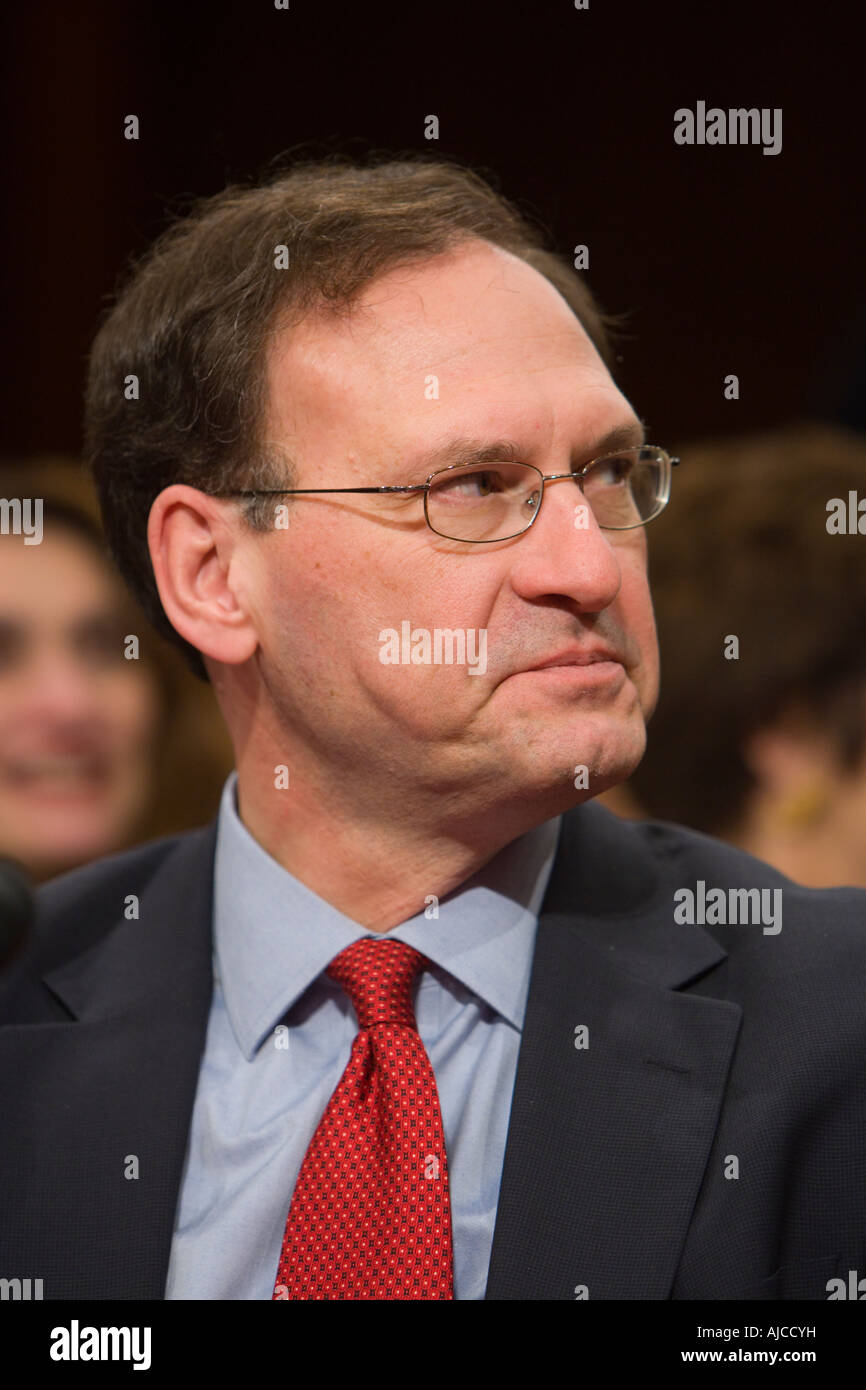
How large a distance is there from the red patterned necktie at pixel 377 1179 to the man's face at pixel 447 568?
27 cm

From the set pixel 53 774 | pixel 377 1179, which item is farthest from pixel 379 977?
pixel 53 774

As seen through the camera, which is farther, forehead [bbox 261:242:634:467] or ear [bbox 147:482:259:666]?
ear [bbox 147:482:259:666]

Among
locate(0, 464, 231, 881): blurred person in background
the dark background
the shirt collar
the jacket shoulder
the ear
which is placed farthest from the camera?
locate(0, 464, 231, 881): blurred person in background

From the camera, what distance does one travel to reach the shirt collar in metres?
1.65

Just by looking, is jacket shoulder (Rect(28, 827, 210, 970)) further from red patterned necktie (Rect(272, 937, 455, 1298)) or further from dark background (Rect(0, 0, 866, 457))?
dark background (Rect(0, 0, 866, 457))

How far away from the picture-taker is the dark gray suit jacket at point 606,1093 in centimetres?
144

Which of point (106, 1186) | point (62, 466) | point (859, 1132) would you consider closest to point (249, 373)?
point (106, 1186)

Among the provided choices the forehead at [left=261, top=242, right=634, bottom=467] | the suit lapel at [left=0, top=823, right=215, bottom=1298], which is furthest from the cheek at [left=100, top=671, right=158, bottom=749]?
the forehead at [left=261, top=242, right=634, bottom=467]

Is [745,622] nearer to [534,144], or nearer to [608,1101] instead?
[534,144]

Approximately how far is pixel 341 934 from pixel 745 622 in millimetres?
1385

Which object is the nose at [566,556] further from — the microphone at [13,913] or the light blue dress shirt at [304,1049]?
the microphone at [13,913]

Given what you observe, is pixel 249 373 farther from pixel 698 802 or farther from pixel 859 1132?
pixel 698 802

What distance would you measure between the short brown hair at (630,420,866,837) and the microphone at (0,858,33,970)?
189cm
